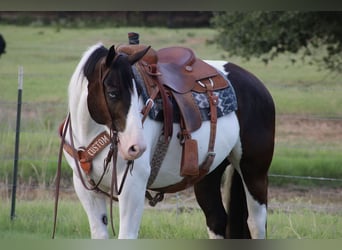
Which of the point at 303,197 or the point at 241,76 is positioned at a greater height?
the point at 241,76

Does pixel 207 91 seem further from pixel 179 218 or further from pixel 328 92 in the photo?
pixel 328 92

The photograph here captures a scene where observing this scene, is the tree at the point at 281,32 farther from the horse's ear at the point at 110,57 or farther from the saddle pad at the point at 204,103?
the horse's ear at the point at 110,57

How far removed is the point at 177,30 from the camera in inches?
A: 587

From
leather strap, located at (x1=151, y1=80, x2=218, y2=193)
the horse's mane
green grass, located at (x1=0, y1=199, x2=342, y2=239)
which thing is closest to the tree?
green grass, located at (x1=0, y1=199, x2=342, y2=239)

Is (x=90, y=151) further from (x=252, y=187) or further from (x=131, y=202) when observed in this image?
(x=252, y=187)

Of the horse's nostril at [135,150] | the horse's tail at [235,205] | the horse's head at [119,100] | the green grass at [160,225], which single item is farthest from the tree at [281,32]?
the horse's nostril at [135,150]

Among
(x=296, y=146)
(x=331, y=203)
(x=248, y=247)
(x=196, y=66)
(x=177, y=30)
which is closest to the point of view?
(x=248, y=247)

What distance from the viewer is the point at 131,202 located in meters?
4.03

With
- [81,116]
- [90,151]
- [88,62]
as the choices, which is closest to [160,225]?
[90,151]

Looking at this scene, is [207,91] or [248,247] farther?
[207,91]

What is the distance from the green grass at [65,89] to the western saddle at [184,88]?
127 inches

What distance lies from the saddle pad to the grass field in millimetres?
1809

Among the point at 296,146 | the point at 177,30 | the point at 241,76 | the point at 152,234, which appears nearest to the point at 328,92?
the point at 296,146

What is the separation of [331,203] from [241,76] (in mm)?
3925
